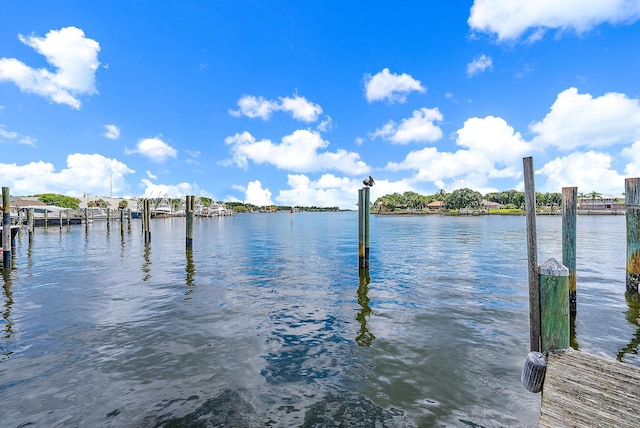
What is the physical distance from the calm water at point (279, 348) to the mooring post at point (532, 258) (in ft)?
4.39

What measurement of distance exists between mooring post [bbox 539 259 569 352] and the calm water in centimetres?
144

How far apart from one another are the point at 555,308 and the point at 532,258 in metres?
1.26

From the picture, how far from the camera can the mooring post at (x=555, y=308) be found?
562cm

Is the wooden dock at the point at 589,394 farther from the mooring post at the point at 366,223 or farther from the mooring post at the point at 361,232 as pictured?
the mooring post at the point at 366,223

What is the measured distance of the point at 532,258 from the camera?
6.67 m

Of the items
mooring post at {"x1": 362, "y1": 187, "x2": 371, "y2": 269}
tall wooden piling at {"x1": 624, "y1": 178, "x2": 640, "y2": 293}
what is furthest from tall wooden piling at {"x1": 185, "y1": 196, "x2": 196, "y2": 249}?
tall wooden piling at {"x1": 624, "y1": 178, "x2": 640, "y2": 293}

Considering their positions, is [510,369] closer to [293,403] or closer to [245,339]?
[293,403]

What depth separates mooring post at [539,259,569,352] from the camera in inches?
221

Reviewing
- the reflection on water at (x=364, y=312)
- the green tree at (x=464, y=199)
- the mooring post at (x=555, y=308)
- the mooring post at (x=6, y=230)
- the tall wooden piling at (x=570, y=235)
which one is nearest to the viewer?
the mooring post at (x=555, y=308)

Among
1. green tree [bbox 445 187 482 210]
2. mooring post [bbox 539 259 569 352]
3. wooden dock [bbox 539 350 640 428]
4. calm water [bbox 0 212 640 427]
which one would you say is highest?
green tree [bbox 445 187 482 210]

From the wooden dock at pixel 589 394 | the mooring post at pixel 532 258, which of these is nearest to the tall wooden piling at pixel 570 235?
the mooring post at pixel 532 258

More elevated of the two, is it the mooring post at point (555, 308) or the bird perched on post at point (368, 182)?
the bird perched on post at point (368, 182)

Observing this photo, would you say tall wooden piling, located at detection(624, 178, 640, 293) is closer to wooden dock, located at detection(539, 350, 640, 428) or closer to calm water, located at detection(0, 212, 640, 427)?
calm water, located at detection(0, 212, 640, 427)

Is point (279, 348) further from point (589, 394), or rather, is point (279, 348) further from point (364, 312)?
point (589, 394)
